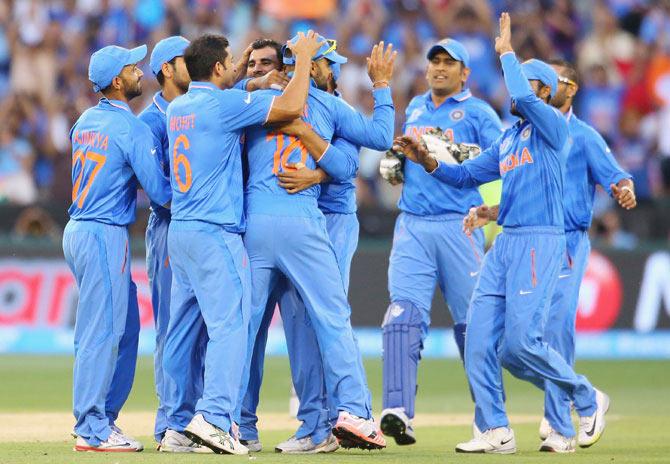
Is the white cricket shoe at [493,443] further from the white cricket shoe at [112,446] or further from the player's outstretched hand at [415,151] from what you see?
the white cricket shoe at [112,446]

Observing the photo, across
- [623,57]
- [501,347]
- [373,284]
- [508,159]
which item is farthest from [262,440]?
[623,57]

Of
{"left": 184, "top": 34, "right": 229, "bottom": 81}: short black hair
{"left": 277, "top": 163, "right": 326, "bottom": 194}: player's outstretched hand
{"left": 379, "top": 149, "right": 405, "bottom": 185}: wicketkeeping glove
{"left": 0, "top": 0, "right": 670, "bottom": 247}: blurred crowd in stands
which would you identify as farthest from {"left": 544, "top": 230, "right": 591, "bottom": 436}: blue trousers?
{"left": 0, "top": 0, "right": 670, "bottom": 247}: blurred crowd in stands

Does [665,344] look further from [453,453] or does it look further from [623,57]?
[453,453]

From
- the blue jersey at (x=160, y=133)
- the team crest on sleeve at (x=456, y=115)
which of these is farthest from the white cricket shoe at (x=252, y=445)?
the team crest on sleeve at (x=456, y=115)

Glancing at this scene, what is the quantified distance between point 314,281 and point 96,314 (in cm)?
135

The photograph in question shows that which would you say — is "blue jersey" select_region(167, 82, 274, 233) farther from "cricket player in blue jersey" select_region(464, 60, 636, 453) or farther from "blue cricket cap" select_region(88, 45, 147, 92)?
"cricket player in blue jersey" select_region(464, 60, 636, 453)

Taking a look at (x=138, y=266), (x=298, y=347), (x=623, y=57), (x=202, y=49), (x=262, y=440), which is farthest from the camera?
(x=623, y=57)

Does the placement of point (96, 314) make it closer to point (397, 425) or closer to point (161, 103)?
point (161, 103)

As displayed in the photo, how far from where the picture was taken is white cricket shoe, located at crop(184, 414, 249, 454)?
315 inches

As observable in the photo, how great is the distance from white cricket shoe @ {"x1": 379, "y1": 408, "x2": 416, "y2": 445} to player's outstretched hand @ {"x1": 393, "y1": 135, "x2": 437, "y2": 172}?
1.70 metres

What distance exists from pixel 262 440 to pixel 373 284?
7269mm

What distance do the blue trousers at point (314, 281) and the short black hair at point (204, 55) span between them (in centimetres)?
91

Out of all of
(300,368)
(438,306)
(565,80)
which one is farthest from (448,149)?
(438,306)

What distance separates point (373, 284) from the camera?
55.6 feet
